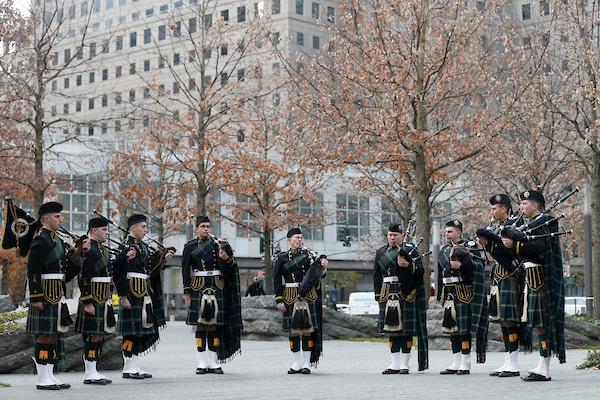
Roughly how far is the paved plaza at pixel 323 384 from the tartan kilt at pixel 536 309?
2.33 ft

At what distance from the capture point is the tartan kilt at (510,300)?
45.8 feet

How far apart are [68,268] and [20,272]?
3678 centimetres

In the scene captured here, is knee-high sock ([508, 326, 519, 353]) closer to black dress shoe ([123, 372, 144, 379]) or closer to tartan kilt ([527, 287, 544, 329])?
tartan kilt ([527, 287, 544, 329])

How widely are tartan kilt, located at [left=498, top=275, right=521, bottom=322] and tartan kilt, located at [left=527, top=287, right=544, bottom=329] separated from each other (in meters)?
0.39

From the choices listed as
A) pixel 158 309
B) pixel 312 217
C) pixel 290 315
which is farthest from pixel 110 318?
pixel 312 217

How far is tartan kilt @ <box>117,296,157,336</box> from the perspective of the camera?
1505cm

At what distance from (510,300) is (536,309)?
0.55 metres

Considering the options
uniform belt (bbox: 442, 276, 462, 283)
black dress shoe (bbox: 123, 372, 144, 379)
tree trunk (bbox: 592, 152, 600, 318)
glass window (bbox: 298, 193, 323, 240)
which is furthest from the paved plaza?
glass window (bbox: 298, 193, 323, 240)

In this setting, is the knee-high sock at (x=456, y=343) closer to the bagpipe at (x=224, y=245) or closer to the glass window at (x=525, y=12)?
the bagpipe at (x=224, y=245)

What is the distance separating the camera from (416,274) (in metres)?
15.8

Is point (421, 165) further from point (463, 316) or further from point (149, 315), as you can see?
point (149, 315)

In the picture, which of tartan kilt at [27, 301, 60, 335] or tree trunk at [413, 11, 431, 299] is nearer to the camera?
tartan kilt at [27, 301, 60, 335]

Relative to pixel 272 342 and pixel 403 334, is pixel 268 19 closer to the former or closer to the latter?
pixel 272 342

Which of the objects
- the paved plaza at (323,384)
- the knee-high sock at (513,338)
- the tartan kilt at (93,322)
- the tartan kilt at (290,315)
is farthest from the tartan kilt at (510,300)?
the tartan kilt at (93,322)
